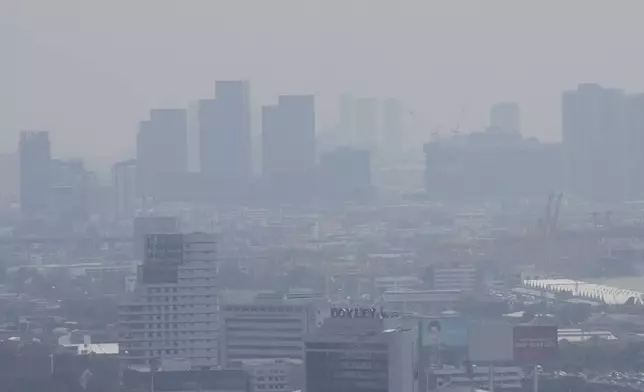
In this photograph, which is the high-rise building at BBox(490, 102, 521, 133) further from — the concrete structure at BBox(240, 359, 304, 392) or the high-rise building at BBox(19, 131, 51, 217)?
the concrete structure at BBox(240, 359, 304, 392)

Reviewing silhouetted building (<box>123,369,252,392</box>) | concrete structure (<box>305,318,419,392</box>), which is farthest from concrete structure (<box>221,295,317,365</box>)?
concrete structure (<box>305,318,419,392</box>)

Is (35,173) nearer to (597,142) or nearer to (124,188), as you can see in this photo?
(124,188)

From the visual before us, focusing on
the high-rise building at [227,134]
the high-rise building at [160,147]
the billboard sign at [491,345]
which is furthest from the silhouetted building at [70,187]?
the billboard sign at [491,345]

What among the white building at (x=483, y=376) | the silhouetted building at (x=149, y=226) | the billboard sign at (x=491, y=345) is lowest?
the white building at (x=483, y=376)

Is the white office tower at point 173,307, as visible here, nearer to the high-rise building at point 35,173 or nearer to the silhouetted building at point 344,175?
the high-rise building at point 35,173

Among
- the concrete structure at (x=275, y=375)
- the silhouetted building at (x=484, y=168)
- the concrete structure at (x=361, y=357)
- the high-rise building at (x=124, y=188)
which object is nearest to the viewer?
the concrete structure at (x=361, y=357)
